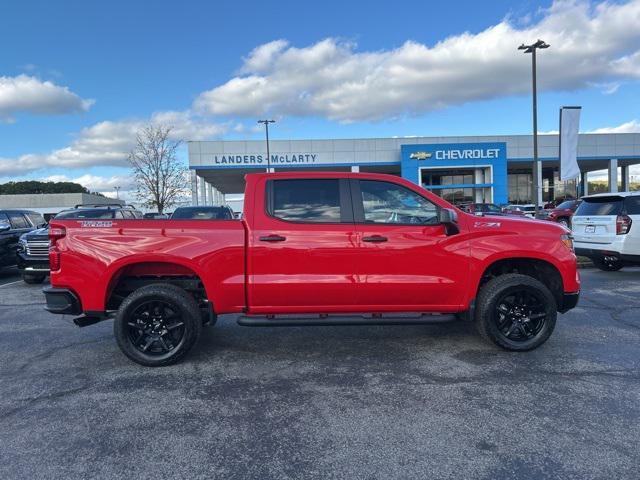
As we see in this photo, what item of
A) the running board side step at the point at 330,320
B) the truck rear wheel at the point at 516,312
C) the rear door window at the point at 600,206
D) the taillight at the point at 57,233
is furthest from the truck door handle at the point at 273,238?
the rear door window at the point at 600,206

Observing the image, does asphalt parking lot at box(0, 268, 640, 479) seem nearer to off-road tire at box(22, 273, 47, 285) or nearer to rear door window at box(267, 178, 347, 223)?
rear door window at box(267, 178, 347, 223)

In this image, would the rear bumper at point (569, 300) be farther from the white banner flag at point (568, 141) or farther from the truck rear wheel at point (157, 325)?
the white banner flag at point (568, 141)

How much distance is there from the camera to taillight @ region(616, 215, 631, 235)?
30.3ft

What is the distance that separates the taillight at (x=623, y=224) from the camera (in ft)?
30.3

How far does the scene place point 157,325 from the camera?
15.8 ft

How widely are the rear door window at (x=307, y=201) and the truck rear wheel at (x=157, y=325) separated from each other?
1317 mm

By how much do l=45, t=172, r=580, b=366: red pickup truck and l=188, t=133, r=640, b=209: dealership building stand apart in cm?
3210

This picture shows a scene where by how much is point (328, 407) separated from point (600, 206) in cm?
870

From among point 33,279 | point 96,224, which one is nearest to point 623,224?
point 96,224

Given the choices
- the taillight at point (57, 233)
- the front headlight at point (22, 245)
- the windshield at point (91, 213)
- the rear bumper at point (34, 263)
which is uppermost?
the windshield at point (91, 213)

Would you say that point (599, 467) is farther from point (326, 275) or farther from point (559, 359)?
point (326, 275)

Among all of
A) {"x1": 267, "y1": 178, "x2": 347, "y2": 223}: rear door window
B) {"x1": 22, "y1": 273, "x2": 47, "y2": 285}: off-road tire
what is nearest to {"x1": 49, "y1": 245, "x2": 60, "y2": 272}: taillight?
{"x1": 267, "y1": 178, "x2": 347, "y2": 223}: rear door window

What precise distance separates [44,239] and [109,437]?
7844 millimetres

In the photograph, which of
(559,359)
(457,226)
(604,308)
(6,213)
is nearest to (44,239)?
(6,213)
